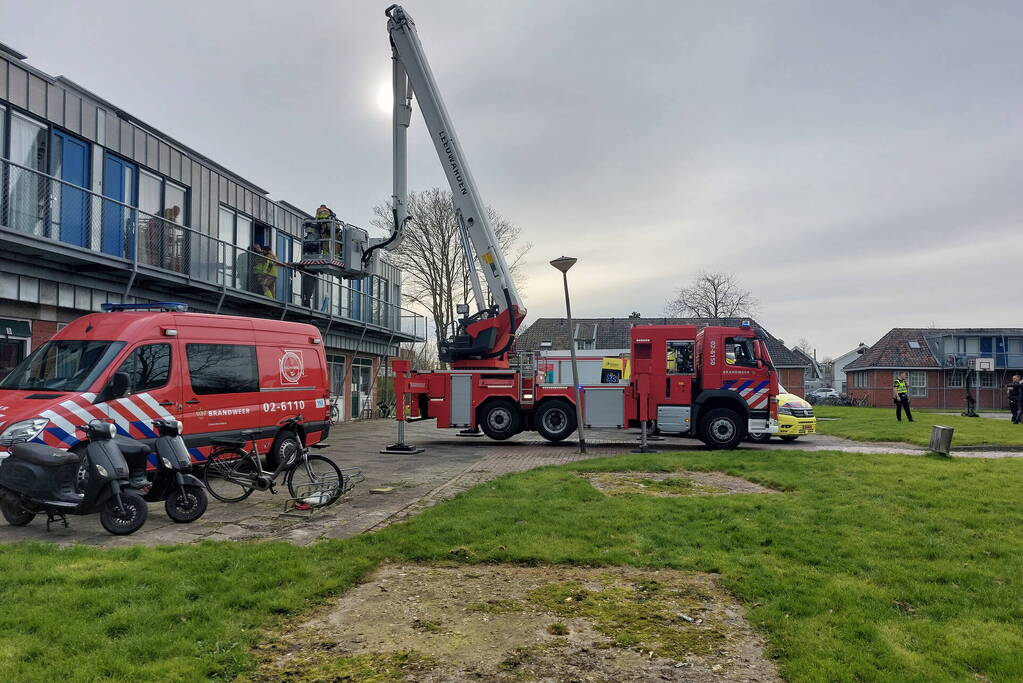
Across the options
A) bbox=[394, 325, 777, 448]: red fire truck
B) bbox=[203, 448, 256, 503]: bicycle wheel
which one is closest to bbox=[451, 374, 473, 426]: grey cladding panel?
bbox=[394, 325, 777, 448]: red fire truck

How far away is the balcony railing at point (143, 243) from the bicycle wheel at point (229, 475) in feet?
16.4

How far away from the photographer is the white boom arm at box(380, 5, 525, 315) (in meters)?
16.2

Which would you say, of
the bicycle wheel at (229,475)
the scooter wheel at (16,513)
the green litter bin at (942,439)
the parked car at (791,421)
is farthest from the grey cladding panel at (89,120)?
the green litter bin at (942,439)

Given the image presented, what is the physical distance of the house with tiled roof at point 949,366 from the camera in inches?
1902

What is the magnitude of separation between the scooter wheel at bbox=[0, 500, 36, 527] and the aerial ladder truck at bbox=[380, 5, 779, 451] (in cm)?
845

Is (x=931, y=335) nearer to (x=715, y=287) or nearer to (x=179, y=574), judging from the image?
(x=715, y=287)

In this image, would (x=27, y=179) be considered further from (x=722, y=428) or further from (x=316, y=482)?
(x=722, y=428)

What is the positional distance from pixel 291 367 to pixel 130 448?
451 cm

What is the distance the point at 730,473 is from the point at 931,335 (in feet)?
166

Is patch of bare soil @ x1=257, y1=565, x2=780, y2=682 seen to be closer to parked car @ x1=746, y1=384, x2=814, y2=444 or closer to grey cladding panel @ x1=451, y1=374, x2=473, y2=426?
grey cladding panel @ x1=451, y1=374, x2=473, y2=426

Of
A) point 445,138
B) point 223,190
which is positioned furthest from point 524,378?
point 223,190

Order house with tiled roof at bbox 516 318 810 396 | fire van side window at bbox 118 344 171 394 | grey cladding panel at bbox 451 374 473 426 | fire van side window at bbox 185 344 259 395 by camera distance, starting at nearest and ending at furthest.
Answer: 1. fire van side window at bbox 118 344 171 394
2. fire van side window at bbox 185 344 259 395
3. grey cladding panel at bbox 451 374 473 426
4. house with tiled roof at bbox 516 318 810 396

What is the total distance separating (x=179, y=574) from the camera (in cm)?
512

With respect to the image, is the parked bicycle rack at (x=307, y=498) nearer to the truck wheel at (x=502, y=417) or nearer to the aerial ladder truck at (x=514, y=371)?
the aerial ladder truck at (x=514, y=371)
